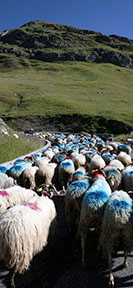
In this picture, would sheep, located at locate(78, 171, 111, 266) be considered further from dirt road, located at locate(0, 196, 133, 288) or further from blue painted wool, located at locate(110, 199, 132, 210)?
blue painted wool, located at locate(110, 199, 132, 210)

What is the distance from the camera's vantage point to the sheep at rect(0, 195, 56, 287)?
4.46 meters

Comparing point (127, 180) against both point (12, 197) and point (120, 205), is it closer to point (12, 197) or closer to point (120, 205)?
point (120, 205)

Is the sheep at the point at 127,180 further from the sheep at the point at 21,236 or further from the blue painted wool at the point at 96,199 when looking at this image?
the sheep at the point at 21,236

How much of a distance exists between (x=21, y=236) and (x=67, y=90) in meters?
77.5

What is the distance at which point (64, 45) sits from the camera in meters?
146

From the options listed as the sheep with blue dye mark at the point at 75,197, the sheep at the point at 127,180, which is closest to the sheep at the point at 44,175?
the sheep at the point at 127,180

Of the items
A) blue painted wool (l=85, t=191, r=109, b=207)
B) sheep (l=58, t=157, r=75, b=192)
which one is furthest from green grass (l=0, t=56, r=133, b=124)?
blue painted wool (l=85, t=191, r=109, b=207)

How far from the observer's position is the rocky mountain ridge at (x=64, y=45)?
13300cm

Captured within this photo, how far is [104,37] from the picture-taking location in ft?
533

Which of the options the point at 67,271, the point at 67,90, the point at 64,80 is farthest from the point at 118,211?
the point at 64,80

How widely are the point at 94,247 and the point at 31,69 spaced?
117m

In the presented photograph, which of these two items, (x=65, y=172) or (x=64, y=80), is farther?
(x=64, y=80)

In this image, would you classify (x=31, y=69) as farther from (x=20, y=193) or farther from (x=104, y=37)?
(x=20, y=193)

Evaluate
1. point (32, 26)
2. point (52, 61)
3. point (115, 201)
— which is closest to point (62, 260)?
point (115, 201)
